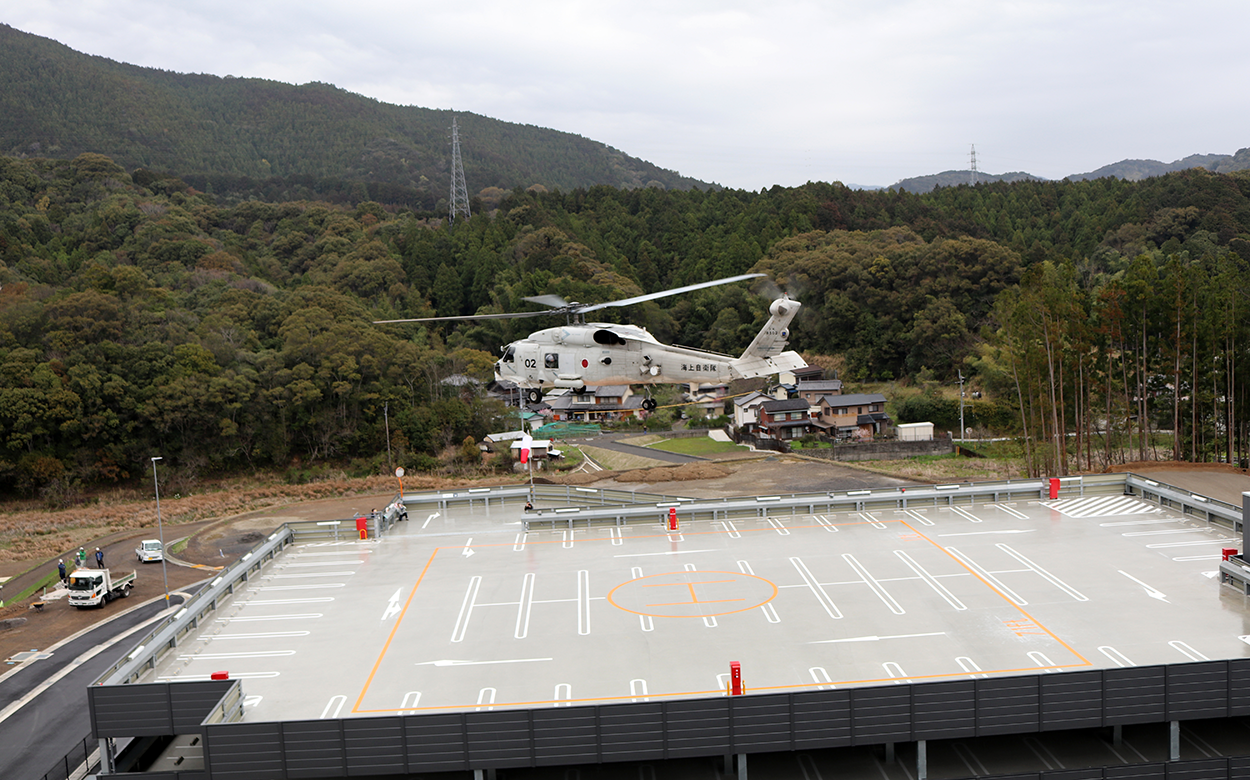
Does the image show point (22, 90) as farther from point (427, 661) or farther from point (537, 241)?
point (427, 661)

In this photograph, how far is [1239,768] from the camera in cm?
1440

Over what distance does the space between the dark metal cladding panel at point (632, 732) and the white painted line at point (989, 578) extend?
10249 millimetres

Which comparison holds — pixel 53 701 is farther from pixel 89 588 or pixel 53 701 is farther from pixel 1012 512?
pixel 1012 512

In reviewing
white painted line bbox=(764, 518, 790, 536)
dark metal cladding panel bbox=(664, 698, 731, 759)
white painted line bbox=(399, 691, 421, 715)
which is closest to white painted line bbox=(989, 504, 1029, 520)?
white painted line bbox=(764, 518, 790, 536)

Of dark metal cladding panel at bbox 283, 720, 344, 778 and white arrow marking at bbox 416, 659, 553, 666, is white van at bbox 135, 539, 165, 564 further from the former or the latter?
dark metal cladding panel at bbox 283, 720, 344, 778

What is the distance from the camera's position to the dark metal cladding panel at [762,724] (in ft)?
44.8

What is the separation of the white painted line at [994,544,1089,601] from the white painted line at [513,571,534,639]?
509 inches

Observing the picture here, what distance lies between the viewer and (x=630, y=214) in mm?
130375

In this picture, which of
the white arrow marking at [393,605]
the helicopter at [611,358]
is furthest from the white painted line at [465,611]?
the helicopter at [611,358]

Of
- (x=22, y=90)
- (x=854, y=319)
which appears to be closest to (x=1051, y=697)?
(x=854, y=319)

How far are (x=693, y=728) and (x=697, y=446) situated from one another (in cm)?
5731

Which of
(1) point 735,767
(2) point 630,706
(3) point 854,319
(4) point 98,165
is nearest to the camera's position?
(2) point 630,706

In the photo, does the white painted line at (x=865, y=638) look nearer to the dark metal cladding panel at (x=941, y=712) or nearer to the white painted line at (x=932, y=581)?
the white painted line at (x=932, y=581)

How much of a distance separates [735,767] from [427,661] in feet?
21.7
